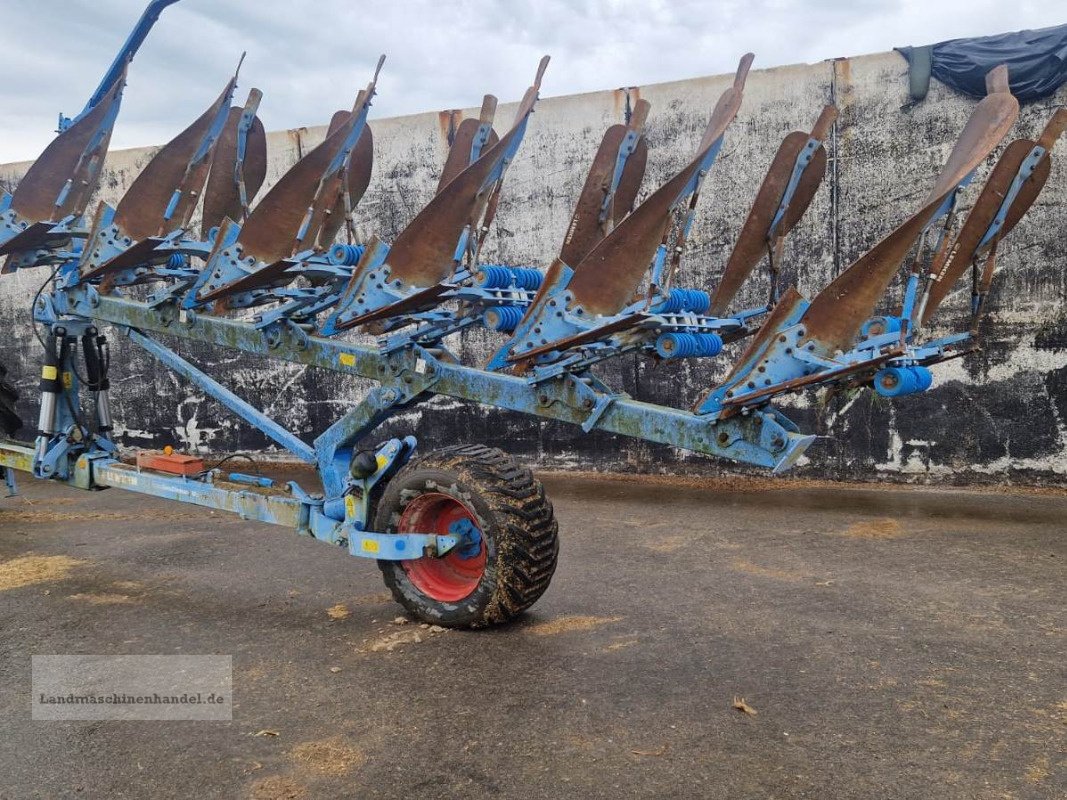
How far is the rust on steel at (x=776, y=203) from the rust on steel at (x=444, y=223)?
4.49 feet

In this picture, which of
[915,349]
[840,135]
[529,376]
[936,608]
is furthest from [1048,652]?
[840,135]

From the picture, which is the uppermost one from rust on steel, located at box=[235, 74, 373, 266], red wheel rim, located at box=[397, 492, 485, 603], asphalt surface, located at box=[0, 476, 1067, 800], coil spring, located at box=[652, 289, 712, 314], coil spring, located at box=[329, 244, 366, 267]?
rust on steel, located at box=[235, 74, 373, 266]

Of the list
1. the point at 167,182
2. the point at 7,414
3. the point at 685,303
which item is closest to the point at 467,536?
the point at 685,303

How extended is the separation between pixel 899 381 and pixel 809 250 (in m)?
5.21

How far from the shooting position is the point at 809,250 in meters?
8.49

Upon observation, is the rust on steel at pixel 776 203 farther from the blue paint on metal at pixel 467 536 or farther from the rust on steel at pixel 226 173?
the rust on steel at pixel 226 173

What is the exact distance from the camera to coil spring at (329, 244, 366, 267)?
4992 mm

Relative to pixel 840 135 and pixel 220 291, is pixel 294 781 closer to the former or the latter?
pixel 220 291

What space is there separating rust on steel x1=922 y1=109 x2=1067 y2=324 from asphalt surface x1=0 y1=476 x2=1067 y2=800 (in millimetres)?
1672

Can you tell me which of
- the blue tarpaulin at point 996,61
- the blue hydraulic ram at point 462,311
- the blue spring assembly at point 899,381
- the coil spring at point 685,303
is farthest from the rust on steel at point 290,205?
the blue tarpaulin at point 996,61

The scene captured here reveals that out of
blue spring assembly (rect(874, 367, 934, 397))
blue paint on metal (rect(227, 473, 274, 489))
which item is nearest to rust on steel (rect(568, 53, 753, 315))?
blue spring assembly (rect(874, 367, 934, 397))

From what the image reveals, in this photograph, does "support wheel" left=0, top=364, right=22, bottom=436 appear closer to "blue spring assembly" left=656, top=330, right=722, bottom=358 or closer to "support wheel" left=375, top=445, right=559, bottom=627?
"support wheel" left=375, top=445, right=559, bottom=627

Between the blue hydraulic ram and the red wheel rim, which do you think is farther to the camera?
the red wheel rim

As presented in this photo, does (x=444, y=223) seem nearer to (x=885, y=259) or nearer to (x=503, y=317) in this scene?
(x=503, y=317)
